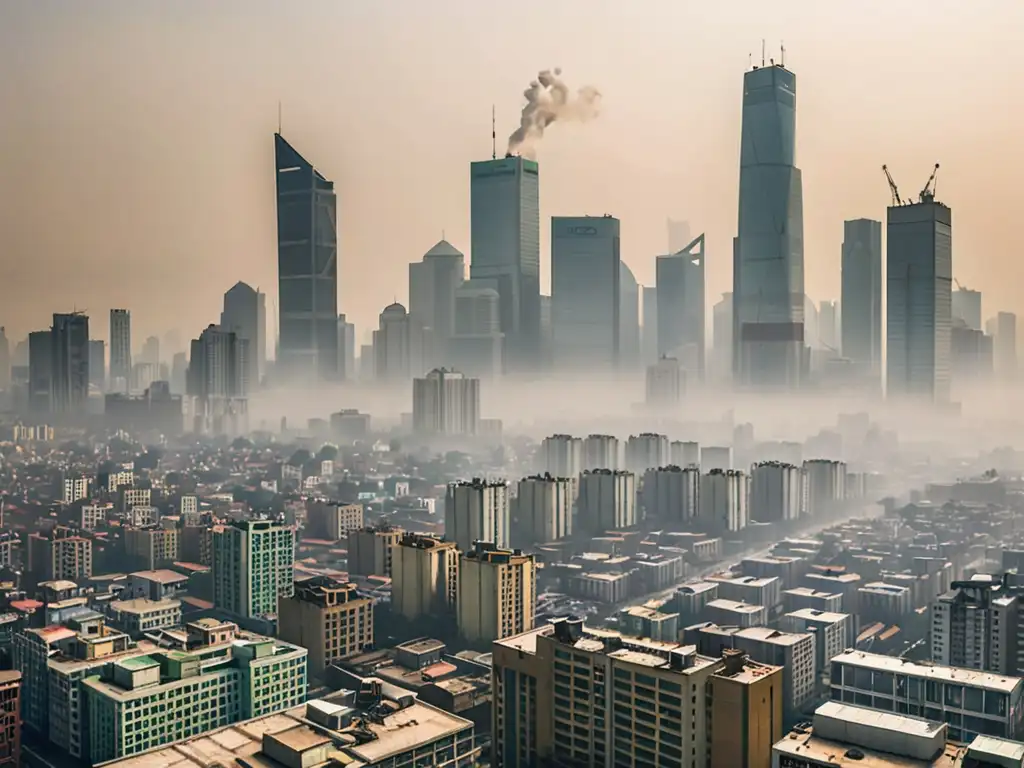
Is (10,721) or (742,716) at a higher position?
(742,716)

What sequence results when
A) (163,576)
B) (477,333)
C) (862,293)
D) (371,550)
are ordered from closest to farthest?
(163,576), (371,550), (862,293), (477,333)

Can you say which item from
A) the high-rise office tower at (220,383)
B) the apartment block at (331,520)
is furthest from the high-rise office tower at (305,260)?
the apartment block at (331,520)

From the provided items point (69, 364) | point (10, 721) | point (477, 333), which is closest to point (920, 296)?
point (477, 333)

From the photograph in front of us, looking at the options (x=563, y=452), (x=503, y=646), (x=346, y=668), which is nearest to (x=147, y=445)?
(x=563, y=452)

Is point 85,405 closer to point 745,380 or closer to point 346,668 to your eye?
point 346,668

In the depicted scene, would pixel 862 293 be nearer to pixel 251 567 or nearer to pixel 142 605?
pixel 251 567

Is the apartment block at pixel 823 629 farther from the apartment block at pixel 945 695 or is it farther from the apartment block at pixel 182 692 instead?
the apartment block at pixel 182 692

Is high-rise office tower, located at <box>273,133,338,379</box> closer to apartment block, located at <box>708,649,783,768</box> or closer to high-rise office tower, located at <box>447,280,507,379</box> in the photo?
high-rise office tower, located at <box>447,280,507,379</box>
